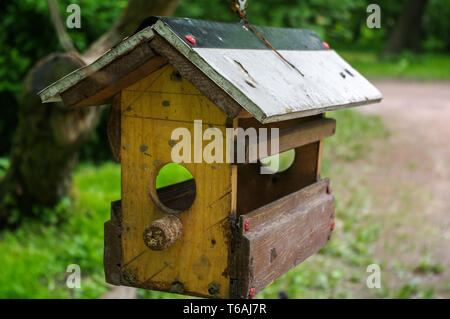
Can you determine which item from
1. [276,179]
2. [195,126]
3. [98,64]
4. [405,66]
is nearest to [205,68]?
[195,126]

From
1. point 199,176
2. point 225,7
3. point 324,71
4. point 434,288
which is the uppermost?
point 225,7

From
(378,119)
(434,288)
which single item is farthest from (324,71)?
(378,119)

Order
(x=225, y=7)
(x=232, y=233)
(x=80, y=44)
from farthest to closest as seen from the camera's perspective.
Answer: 1. (x=225, y=7)
2. (x=80, y=44)
3. (x=232, y=233)

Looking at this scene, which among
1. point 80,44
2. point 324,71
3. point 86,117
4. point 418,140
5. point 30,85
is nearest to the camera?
point 324,71

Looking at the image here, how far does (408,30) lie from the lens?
22.8 metres

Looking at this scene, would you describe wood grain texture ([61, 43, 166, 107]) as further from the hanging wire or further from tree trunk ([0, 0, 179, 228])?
tree trunk ([0, 0, 179, 228])

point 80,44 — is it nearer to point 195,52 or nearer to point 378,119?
point 195,52

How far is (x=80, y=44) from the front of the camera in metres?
6.70

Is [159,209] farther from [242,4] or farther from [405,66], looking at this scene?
[405,66]

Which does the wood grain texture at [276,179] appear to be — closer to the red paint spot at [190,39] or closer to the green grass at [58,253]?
the red paint spot at [190,39]

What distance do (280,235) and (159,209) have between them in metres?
0.51

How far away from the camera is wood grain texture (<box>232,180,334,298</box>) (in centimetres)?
209

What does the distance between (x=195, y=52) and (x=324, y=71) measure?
0.88 meters

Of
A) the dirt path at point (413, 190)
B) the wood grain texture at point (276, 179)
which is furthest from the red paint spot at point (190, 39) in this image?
the dirt path at point (413, 190)
